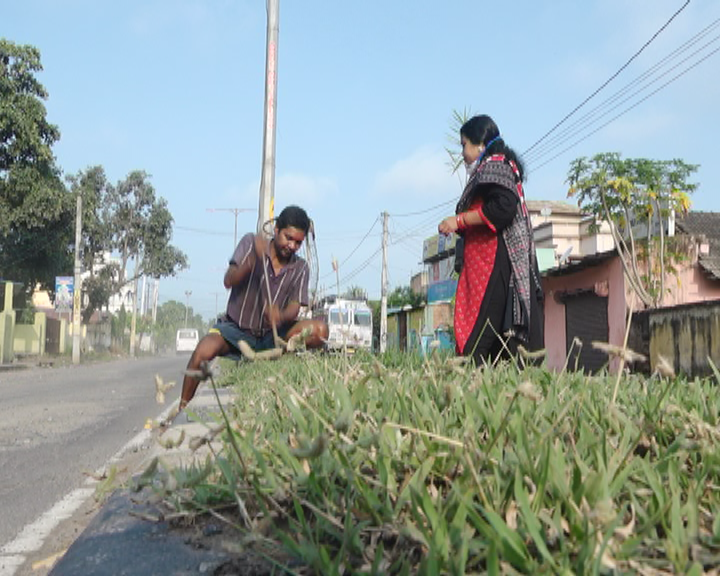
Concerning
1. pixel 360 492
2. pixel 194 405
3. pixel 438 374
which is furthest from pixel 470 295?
pixel 360 492

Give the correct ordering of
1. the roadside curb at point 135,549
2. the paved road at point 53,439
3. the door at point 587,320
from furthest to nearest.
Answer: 1. the door at point 587,320
2. the paved road at point 53,439
3. the roadside curb at point 135,549

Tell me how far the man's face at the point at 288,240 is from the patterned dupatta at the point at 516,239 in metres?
1.23

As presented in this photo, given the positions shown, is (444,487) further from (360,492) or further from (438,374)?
(438,374)

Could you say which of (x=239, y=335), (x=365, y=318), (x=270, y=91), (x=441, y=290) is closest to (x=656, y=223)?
(x=270, y=91)

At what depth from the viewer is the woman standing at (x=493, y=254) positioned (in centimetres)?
388

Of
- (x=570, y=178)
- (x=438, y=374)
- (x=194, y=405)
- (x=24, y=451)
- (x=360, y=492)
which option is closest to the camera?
(x=360, y=492)

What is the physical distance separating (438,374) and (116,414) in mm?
6735

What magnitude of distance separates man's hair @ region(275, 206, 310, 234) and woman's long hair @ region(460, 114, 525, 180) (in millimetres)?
1208

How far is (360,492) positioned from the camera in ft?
4.71

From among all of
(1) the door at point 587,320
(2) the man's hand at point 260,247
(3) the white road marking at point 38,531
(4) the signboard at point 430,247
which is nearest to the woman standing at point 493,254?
(2) the man's hand at point 260,247

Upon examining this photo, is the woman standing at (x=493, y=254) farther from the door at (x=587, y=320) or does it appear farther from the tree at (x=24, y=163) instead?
the tree at (x=24, y=163)

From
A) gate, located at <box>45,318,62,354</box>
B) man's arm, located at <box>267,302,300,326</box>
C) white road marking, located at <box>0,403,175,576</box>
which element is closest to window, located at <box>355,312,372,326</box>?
gate, located at <box>45,318,62,354</box>

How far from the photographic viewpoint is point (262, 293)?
16.3 feet

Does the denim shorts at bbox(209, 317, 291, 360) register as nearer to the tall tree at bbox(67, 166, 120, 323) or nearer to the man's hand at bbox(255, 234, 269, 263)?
the man's hand at bbox(255, 234, 269, 263)
